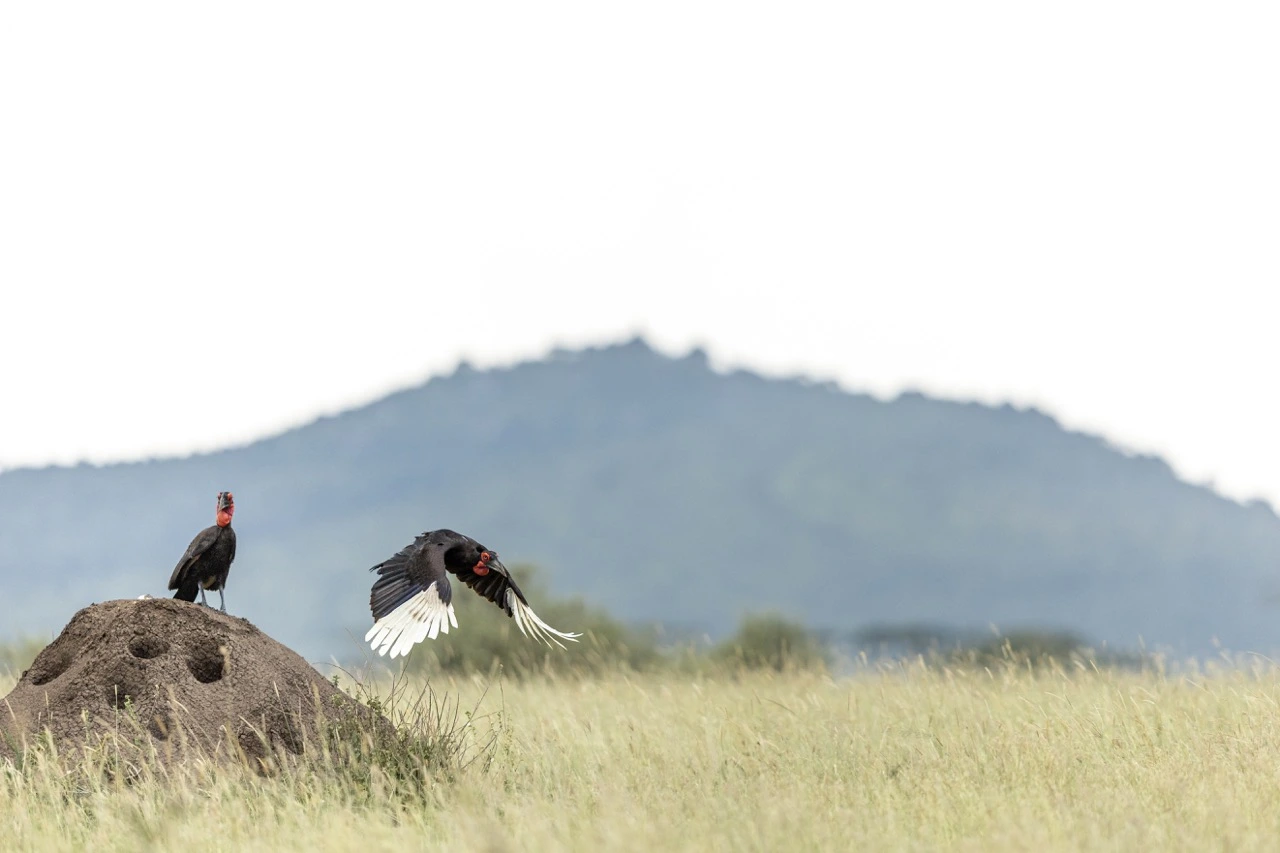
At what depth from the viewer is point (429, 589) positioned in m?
7.95

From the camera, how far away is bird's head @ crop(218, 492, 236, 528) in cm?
825

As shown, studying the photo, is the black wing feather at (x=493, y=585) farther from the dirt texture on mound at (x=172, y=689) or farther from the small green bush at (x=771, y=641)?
the small green bush at (x=771, y=641)

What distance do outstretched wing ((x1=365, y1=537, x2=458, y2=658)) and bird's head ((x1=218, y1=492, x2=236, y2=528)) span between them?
1145 mm

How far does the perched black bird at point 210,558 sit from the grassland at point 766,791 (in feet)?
5.14

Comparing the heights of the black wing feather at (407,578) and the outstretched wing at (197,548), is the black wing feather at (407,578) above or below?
below

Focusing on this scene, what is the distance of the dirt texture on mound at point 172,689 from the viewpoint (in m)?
7.48

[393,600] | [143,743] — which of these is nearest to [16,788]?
[143,743]

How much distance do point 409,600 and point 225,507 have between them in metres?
1.55

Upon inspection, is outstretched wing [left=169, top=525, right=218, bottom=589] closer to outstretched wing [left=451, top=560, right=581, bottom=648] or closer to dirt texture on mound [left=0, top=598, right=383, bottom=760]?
dirt texture on mound [left=0, top=598, right=383, bottom=760]

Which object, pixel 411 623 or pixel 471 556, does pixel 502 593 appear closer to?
pixel 471 556

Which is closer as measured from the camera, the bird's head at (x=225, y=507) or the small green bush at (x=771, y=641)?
the bird's head at (x=225, y=507)

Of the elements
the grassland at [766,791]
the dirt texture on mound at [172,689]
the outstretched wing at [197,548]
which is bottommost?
the grassland at [766,791]

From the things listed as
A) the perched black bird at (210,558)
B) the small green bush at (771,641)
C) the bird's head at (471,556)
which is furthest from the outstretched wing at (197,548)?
the small green bush at (771,641)

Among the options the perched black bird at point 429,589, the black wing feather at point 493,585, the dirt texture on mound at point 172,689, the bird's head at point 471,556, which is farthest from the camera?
the black wing feather at point 493,585
